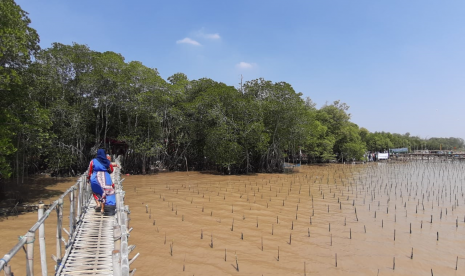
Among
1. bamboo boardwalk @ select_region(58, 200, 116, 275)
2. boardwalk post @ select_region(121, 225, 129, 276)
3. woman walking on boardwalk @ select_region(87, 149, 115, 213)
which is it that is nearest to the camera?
boardwalk post @ select_region(121, 225, 129, 276)

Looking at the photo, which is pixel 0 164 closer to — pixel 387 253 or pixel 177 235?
pixel 177 235

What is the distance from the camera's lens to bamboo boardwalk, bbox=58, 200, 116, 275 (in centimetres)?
333

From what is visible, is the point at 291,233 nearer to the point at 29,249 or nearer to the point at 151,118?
the point at 29,249

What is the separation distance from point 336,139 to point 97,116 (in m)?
26.5

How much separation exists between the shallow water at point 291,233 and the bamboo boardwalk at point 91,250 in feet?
3.68

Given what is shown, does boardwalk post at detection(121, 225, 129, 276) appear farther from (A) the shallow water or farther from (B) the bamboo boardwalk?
(A) the shallow water

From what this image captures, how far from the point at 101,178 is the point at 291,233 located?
4.70m

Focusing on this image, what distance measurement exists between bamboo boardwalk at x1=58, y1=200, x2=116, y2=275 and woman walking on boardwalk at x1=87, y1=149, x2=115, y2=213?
1.46 ft

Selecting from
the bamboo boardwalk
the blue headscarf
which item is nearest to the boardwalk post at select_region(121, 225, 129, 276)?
the bamboo boardwalk

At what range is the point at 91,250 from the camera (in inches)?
151

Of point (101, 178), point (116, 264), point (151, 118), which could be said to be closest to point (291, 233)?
point (101, 178)

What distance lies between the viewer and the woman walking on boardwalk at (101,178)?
5145mm

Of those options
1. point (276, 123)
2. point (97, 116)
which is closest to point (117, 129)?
point (97, 116)

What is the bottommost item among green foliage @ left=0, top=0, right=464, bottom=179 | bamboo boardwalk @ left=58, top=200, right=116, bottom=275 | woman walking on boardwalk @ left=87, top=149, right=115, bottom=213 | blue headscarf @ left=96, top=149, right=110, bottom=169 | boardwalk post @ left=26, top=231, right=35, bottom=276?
bamboo boardwalk @ left=58, top=200, right=116, bottom=275
